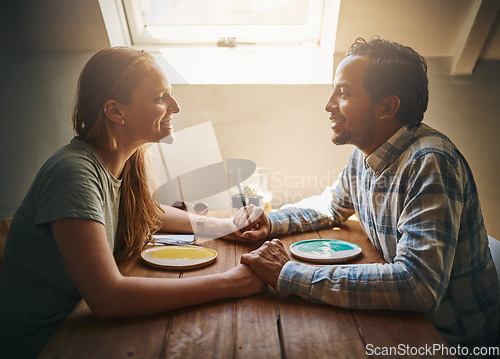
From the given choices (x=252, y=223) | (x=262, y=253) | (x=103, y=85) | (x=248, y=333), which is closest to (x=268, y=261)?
(x=262, y=253)

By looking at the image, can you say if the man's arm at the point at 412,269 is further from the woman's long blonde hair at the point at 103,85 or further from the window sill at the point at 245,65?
the window sill at the point at 245,65

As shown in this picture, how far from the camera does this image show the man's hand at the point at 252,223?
157 centimetres

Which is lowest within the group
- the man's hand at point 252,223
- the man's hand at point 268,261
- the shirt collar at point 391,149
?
the man's hand at point 252,223

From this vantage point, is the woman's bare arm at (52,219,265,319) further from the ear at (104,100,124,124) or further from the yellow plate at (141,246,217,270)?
the ear at (104,100,124,124)

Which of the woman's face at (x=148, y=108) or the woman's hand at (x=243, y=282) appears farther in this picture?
the woman's face at (x=148, y=108)

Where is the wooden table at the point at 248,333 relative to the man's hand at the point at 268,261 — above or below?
above

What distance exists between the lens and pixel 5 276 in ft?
3.98

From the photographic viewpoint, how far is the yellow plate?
1.32 meters

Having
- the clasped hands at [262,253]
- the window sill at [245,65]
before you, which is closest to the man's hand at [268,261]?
the clasped hands at [262,253]

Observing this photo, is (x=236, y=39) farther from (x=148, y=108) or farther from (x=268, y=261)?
(x=268, y=261)

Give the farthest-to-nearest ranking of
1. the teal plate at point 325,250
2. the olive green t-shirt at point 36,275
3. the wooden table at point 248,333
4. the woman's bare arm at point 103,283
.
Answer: the teal plate at point 325,250
the olive green t-shirt at point 36,275
the woman's bare arm at point 103,283
the wooden table at point 248,333

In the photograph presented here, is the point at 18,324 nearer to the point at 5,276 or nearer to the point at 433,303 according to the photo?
the point at 5,276

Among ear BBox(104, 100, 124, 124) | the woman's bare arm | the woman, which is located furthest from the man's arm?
ear BBox(104, 100, 124, 124)

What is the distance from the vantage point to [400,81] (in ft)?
4.62
